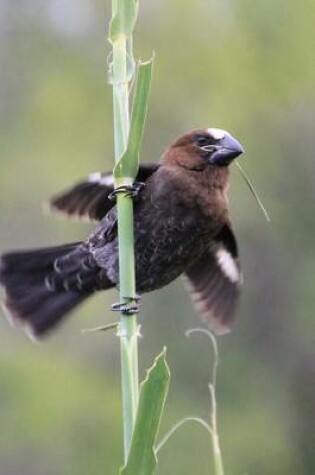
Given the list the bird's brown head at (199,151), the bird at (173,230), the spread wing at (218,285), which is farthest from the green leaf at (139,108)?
the spread wing at (218,285)

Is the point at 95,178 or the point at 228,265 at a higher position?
the point at 95,178

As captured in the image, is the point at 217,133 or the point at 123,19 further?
the point at 217,133

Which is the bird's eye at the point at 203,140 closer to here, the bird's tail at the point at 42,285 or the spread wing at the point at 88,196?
the spread wing at the point at 88,196

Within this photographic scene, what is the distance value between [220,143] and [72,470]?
741 centimetres

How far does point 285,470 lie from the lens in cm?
1029

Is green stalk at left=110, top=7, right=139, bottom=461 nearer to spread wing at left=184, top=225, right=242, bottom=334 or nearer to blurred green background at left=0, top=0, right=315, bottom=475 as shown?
spread wing at left=184, top=225, right=242, bottom=334

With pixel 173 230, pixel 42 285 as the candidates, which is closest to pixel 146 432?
pixel 173 230

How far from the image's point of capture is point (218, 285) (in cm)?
289

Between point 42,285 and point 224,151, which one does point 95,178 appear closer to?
point 224,151

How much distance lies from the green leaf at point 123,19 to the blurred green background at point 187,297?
23.9ft

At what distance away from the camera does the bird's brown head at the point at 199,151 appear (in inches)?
102

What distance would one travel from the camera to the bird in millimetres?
2578

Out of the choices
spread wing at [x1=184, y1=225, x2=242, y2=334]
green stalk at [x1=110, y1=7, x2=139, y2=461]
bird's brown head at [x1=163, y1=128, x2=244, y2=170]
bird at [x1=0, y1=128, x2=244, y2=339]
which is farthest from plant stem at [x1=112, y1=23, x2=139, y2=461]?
spread wing at [x1=184, y1=225, x2=242, y2=334]

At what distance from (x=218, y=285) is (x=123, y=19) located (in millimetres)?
1364
